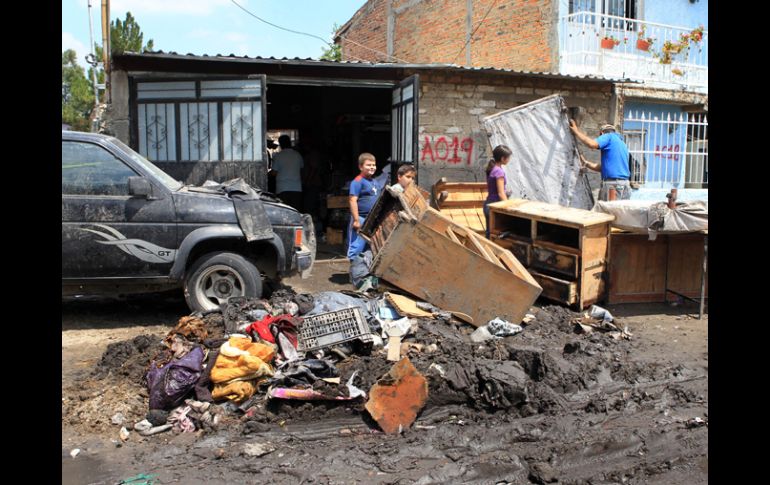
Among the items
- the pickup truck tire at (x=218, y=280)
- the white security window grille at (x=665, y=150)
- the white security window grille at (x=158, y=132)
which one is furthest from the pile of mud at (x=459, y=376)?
the white security window grille at (x=665, y=150)

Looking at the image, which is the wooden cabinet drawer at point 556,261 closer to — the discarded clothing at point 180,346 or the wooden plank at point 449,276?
the wooden plank at point 449,276

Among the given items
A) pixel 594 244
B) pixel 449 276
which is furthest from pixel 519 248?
pixel 449 276

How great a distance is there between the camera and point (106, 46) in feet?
31.9

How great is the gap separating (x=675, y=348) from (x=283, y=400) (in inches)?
157

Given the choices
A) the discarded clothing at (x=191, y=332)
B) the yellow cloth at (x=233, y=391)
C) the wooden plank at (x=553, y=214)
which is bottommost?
the yellow cloth at (x=233, y=391)

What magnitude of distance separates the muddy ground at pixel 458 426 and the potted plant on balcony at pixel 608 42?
31.3 feet

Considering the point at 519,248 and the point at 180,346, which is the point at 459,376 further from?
the point at 519,248

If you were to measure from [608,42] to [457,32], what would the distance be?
5.38 metres

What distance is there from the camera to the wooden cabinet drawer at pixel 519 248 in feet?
25.3

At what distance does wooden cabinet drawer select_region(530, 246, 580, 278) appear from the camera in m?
7.20

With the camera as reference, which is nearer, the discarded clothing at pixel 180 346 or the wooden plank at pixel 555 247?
the discarded clothing at pixel 180 346
